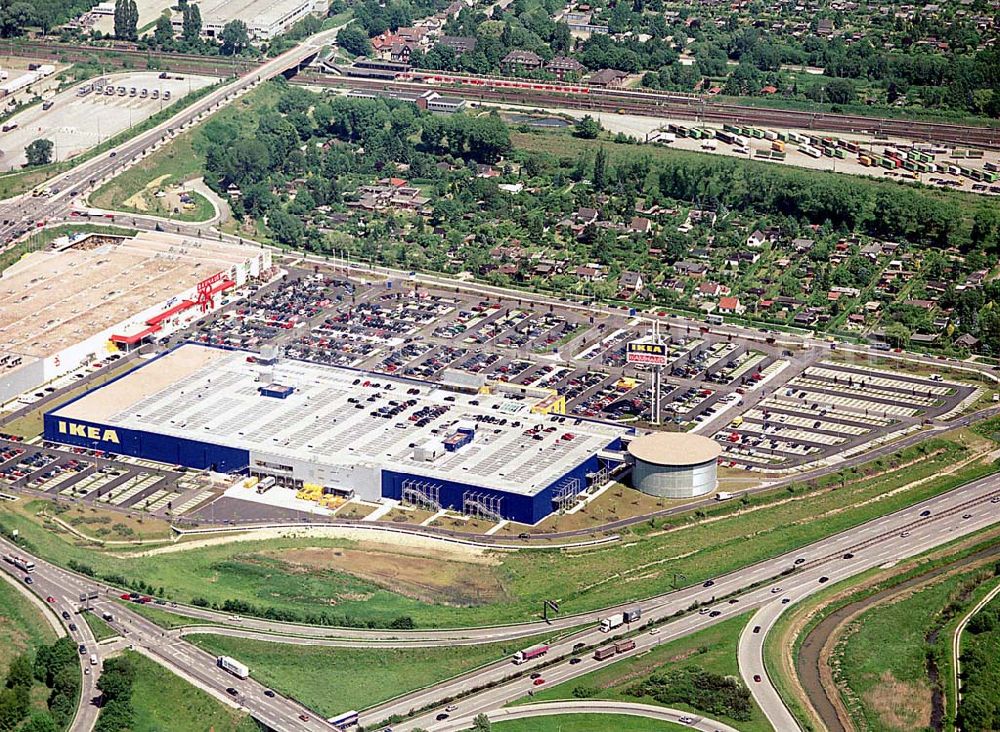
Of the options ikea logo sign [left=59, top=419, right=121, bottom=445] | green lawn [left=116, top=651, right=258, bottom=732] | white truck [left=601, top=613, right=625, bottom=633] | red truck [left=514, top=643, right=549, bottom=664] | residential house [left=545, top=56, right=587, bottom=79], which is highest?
residential house [left=545, top=56, right=587, bottom=79]

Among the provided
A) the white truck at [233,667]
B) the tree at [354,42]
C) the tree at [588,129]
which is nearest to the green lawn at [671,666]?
the white truck at [233,667]

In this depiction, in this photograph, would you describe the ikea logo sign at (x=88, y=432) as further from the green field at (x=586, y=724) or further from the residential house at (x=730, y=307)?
the residential house at (x=730, y=307)

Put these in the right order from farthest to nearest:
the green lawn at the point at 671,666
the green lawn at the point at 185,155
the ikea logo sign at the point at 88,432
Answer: the green lawn at the point at 185,155, the ikea logo sign at the point at 88,432, the green lawn at the point at 671,666

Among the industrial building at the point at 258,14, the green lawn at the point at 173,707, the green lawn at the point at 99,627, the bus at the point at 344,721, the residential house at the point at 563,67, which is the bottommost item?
the green lawn at the point at 173,707

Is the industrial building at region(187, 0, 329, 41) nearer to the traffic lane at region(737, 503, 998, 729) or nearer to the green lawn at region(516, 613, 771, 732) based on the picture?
the traffic lane at region(737, 503, 998, 729)

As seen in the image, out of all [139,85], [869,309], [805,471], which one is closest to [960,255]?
[869,309]

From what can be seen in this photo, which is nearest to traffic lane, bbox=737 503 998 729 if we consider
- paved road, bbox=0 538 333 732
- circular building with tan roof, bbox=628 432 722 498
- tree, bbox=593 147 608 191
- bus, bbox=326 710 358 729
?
circular building with tan roof, bbox=628 432 722 498
